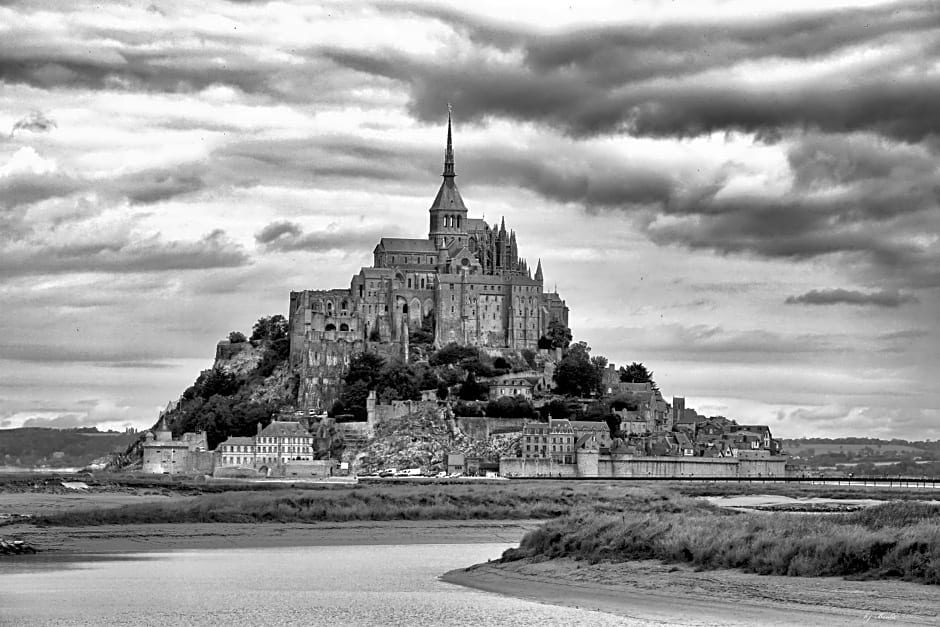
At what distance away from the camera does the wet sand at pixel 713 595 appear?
2433 cm

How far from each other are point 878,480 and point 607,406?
89.1ft

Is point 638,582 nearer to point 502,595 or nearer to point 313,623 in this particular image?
point 502,595

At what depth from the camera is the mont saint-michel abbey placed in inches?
5650

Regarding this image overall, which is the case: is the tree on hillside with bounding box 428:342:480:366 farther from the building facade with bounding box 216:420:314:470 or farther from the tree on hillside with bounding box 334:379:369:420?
the building facade with bounding box 216:420:314:470

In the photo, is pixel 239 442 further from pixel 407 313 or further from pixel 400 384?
pixel 407 313

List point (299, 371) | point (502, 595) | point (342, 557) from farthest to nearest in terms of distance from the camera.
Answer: point (299, 371) < point (342, 557) < point (502, 595)

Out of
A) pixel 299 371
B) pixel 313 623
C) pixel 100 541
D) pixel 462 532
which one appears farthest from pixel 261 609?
pixel 299 371

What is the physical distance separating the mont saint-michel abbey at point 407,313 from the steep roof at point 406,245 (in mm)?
1380

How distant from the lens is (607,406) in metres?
140

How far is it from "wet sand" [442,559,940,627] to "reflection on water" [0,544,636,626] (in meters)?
0.99

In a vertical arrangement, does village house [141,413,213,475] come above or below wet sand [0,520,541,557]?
above

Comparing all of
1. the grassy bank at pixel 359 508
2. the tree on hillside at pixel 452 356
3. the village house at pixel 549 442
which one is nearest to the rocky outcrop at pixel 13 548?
the grassy bank at pixel 359 508

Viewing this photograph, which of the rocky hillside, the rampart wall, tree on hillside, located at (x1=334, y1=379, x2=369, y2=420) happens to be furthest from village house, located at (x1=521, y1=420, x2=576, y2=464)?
tree on hillside, located at (x1=334, y1=379, x2=369, y2=420)

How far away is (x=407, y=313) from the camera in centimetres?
15062
